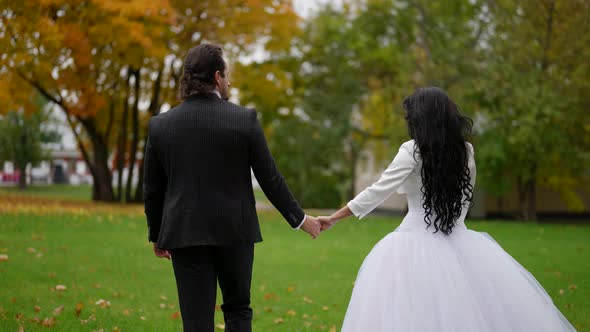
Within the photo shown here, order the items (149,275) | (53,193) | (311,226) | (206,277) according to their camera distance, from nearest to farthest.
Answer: (206,277) < (311,226) < (149,275) < (53,193)

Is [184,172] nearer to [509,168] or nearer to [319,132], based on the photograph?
[509,168]

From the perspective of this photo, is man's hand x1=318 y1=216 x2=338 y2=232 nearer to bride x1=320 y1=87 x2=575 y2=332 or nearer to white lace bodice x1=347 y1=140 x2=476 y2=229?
bride x1=320 y1=87 x2=575 y2=332

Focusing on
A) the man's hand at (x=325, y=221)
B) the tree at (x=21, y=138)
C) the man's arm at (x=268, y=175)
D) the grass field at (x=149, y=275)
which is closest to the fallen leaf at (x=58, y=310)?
the grass field at (x=149, y=275)

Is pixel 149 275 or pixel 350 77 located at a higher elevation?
pixel 350 77

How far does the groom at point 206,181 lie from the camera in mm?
3734

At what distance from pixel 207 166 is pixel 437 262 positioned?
5.08ft

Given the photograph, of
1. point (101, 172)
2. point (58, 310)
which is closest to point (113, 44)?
point (101, 172)

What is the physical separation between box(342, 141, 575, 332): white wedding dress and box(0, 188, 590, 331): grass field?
252 cm

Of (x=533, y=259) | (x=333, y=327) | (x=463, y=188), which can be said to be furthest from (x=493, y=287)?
(x=533, y=259)

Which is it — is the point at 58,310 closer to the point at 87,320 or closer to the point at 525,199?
the point at 87,320

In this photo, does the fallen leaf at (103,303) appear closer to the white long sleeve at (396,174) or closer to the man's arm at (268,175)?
the man's arm at (268,175)

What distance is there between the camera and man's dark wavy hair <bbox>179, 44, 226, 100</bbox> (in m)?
3.78

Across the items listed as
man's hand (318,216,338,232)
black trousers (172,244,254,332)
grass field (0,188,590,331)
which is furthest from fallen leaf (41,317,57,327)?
man's hand (318,216,338,232)

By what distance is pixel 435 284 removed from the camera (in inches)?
159
